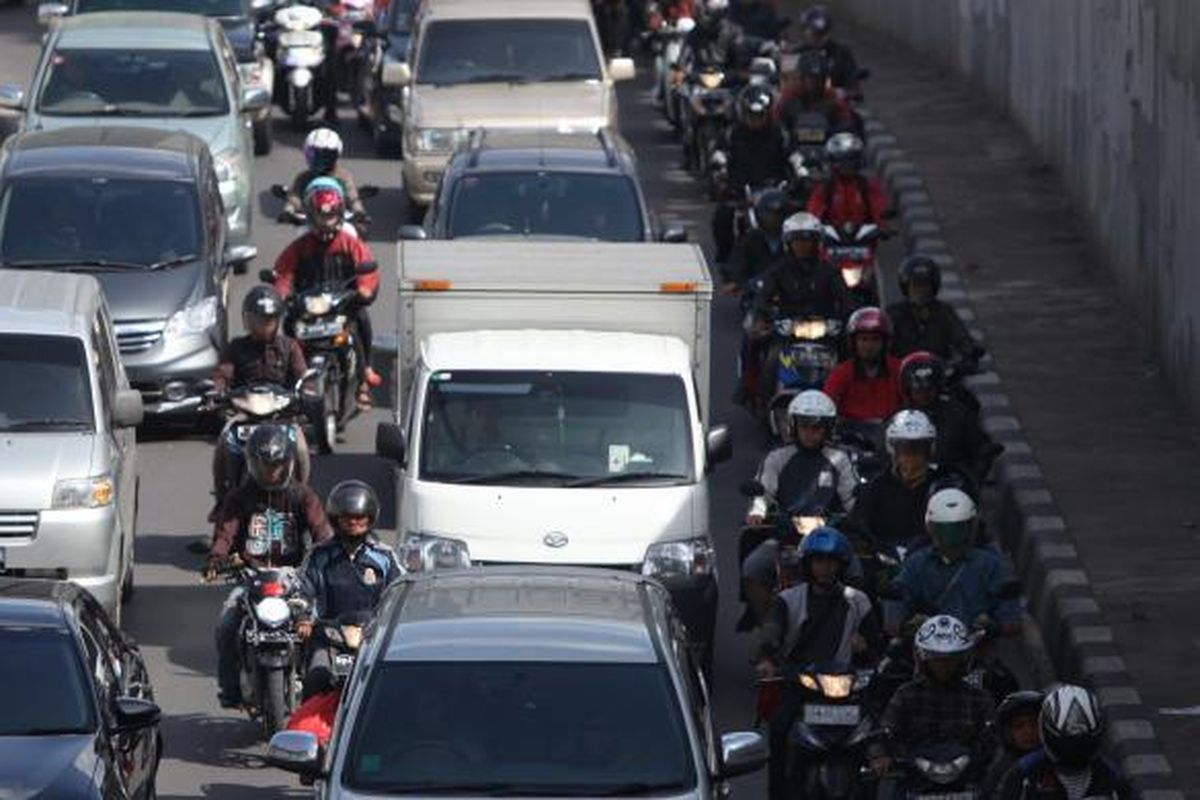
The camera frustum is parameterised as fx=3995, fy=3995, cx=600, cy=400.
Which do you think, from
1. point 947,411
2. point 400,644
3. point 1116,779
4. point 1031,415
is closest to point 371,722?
point 400,644

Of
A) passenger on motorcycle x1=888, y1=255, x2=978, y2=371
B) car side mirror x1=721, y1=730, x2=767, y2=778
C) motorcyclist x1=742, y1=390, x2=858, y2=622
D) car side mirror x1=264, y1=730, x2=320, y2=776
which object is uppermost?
car side mirror x1=264, y1=730, x2=320, y2=776

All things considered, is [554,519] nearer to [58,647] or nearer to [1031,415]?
[58,647]

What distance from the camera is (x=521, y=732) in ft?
44.0

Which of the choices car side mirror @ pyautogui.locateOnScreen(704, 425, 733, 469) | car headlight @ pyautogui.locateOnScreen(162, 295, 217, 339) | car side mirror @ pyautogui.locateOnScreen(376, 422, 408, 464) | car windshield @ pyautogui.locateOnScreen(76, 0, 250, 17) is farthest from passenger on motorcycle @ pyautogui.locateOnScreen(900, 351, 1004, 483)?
car windshield @ pyautogui.locateOnScreen(76, 0, 250, 17)

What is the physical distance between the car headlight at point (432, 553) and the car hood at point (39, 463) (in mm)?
1827

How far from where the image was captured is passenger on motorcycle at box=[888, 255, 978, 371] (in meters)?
23.1

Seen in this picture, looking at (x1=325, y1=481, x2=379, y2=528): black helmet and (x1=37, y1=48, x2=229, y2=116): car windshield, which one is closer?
(x1=325, y1=481, x2=379, y2=528): black helmet

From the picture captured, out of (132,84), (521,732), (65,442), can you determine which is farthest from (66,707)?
(132,84)

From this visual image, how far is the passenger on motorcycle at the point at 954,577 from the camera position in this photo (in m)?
17.2

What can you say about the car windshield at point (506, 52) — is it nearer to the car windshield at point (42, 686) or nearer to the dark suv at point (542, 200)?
the dark suv at point (542, 200)

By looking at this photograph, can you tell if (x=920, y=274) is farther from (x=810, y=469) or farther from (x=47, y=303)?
(x=47, y=303)

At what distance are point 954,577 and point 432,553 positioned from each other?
2.72 meters

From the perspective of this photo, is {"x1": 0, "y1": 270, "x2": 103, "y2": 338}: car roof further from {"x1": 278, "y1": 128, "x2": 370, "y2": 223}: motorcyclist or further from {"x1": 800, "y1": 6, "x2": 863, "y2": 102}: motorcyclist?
{"x1": 800, "y1": 6, "x2": 863, "y2": 102}: motorcyclist

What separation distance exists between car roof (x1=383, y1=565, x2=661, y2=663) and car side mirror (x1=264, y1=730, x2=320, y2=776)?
0.40 meters
